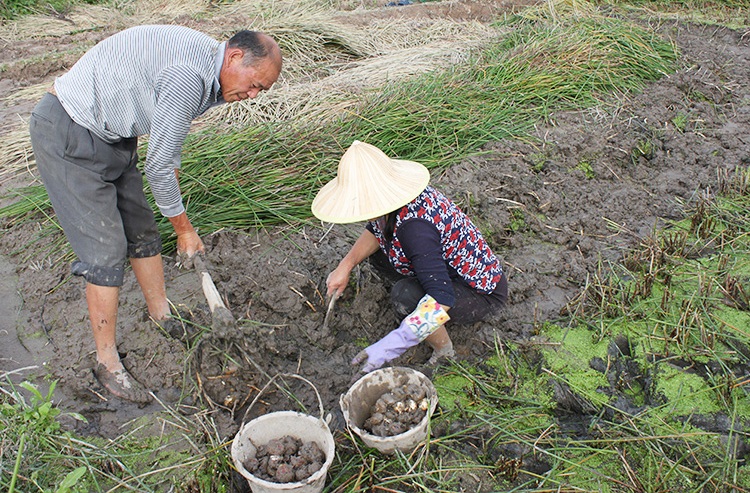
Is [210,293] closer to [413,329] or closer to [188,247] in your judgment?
[188,247]

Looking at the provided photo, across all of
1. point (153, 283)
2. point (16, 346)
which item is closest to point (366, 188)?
point (153, 283)

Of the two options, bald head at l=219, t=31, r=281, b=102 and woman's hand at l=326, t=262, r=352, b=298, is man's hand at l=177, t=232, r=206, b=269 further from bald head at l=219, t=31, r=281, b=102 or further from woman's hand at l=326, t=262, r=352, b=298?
bald head at l=219, t=31, r=281, b=102

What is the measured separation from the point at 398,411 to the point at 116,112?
148cm

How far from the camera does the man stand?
2188 mm

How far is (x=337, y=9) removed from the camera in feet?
27.8

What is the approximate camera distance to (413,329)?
2178 millimetres

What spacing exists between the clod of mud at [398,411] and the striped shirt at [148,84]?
1.19 m

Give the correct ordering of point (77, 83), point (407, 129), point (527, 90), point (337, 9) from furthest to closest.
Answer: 1. point (337, 9)
2. point (527, 90)
3. point (407, 129)
4. point (77, 83)

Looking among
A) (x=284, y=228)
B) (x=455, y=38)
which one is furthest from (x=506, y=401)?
(x=455, y=38)

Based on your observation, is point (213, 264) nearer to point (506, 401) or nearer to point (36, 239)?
point (36, 239)

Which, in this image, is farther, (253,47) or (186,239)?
(186,239)

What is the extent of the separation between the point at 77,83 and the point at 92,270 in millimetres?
688

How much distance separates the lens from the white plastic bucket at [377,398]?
198cm

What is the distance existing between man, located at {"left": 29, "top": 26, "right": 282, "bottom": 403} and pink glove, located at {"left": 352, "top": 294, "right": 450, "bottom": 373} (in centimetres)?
100
